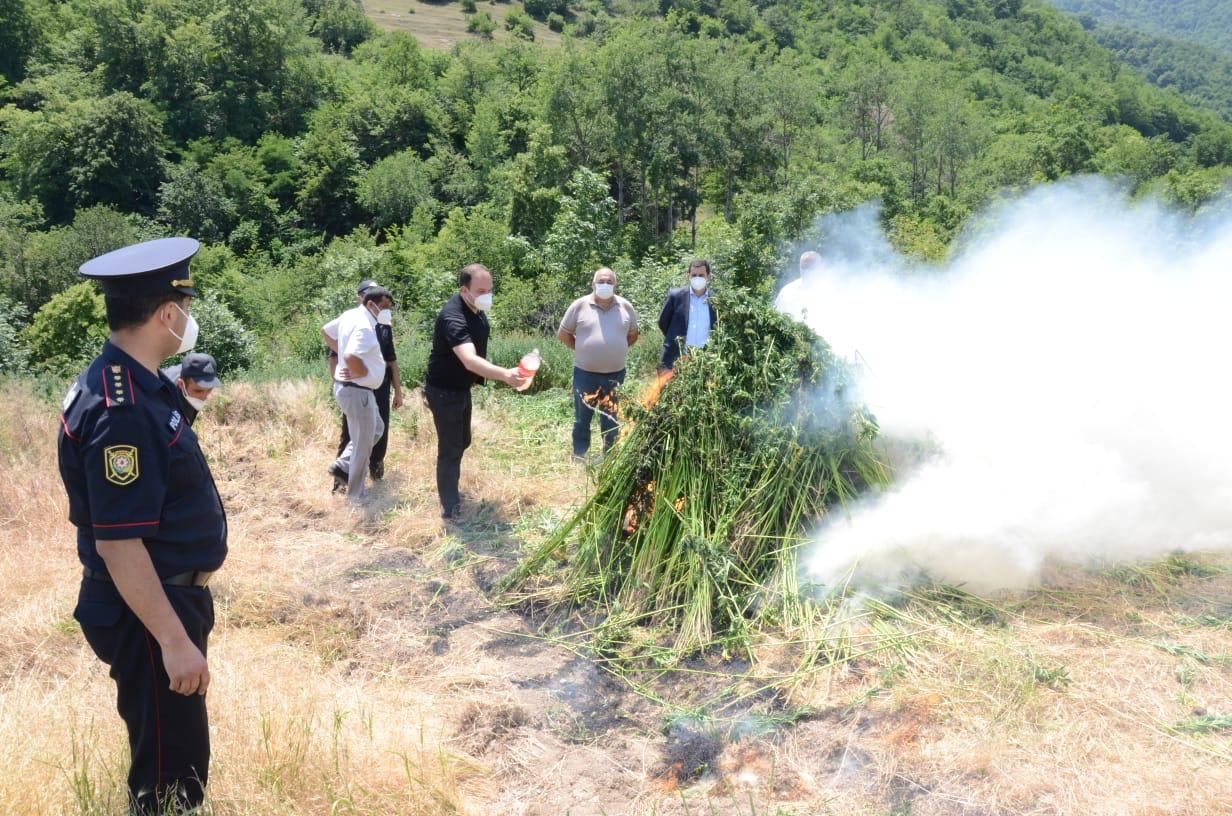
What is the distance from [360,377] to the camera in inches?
270

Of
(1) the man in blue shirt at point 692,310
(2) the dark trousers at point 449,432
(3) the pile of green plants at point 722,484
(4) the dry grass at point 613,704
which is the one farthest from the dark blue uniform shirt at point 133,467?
(1) the man in blue shirt at point 692,310

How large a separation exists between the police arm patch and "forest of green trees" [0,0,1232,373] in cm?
2381

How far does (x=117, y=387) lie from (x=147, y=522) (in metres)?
0.42

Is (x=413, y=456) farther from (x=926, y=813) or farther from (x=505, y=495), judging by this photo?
(x=926, y=813)

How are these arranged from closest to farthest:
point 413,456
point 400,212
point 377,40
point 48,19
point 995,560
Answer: point 995,560, point 413,456, point 400,212, point 48,19, point 377,40

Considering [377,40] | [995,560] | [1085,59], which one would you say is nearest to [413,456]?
[995,560]

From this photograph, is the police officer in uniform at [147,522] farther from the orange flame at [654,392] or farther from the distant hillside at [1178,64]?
the distant hillside at [1178,64]

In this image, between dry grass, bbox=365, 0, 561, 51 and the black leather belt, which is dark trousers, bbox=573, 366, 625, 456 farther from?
dry grass, bbox=365, 0, 561, 51

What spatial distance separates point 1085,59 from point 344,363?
15572 centimetres

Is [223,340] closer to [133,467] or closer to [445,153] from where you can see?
[133,467]

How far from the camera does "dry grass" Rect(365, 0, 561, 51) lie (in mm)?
104250

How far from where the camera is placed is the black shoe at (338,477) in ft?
24.0

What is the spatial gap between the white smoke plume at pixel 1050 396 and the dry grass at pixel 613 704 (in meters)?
0.33

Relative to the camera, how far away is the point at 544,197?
54969 millimetres
